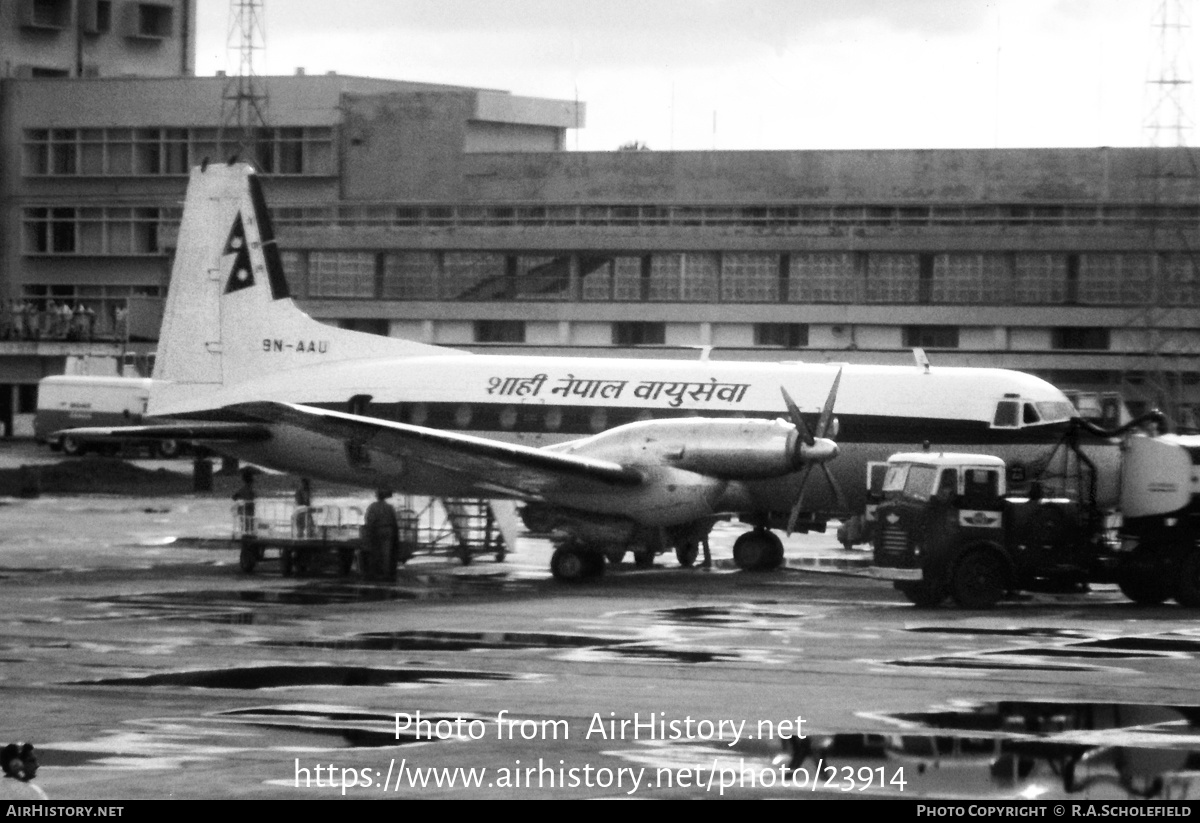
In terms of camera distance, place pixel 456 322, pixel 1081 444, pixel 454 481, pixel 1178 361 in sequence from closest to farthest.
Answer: pixel 1081 444
pixel 454 481
pixel 1178 361
pixel 456 322

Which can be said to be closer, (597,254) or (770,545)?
(770,545)

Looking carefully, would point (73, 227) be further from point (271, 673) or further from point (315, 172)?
point (271, 673)

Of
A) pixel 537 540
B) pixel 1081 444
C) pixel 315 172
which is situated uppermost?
pixel 315 172

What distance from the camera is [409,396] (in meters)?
33.6

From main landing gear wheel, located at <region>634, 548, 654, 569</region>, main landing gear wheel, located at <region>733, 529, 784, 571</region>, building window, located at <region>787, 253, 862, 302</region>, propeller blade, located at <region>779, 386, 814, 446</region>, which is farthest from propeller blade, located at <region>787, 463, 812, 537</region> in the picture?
building window, located at <region>787, 253, 862, 302</region>

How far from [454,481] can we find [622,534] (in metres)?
3.19

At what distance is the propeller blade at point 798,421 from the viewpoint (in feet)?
94.3

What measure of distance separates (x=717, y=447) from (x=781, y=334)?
40709 mm

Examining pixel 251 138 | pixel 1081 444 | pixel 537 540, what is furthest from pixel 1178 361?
pixel 251 138

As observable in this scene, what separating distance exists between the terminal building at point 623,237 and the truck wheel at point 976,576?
108ft

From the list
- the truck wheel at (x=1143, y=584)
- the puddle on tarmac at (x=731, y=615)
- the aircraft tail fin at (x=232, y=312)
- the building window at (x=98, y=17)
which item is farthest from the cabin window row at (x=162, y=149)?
the truck wheel at (x=1143, y=584)

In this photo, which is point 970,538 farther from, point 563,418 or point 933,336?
point 933,336

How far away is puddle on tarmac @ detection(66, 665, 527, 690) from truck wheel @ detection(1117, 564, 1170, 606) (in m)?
11.2

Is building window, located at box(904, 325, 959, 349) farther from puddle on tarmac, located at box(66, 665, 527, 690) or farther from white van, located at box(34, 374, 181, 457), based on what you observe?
puddle on tarmac, located at box(66, 665, 527, 690)
